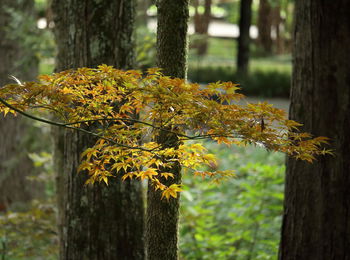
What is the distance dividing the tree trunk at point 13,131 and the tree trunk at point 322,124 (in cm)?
572

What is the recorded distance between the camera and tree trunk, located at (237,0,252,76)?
17.3m

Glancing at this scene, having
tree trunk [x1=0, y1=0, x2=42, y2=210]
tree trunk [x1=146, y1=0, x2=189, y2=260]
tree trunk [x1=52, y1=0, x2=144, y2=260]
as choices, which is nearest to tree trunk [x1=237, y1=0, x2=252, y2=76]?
tree trunk [x1=0, y1=0, x2=42, y2=210]

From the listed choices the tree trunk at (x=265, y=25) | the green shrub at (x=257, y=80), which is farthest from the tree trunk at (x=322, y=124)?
the tree trunk at (x=265, y=25)

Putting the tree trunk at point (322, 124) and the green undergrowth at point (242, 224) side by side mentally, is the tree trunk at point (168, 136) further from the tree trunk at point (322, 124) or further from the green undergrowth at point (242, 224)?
the green undergrowth at point (242, 224)

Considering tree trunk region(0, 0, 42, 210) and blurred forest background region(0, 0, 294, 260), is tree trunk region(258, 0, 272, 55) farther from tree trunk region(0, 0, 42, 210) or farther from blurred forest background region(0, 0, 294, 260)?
tree trunk region(0, 0, 42, 210)

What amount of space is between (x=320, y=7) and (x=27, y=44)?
5.09m

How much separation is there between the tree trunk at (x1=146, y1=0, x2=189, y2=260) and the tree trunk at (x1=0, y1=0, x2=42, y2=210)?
5970 millimetres

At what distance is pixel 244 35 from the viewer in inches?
689

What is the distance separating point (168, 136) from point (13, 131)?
697cm

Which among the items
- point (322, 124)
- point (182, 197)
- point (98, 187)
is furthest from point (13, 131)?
point (322, 124)

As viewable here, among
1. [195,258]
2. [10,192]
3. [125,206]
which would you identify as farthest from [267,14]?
[125,206]

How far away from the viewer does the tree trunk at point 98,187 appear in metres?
4.55

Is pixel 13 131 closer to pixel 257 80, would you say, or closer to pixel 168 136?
pixel 168 136

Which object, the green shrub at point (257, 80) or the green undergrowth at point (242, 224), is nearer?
the green undergrowth at point (242, 224)
